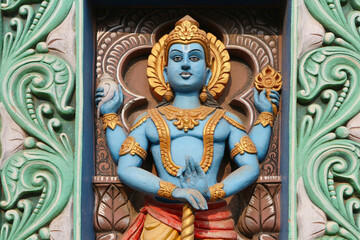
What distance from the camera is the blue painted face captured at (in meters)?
6.37

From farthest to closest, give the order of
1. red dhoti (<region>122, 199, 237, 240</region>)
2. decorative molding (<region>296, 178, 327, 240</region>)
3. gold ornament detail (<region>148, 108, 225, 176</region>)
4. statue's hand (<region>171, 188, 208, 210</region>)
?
gold ornament detail (<region>148, 108, 225, 176</region>) < red dhoti (<region>122, 199, 237, 240</region>) < decorative molding (<region>296, 178, 327, 240</region>) < statue's hand (<region>171, 188, 208, 210</region>)

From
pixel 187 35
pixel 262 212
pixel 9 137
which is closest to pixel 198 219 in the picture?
pixel 262 212

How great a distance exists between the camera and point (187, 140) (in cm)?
622

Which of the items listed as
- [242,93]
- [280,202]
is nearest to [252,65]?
[242,93]

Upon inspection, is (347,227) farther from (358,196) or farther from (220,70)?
(220,70)

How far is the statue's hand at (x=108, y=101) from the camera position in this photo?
6.43 meters

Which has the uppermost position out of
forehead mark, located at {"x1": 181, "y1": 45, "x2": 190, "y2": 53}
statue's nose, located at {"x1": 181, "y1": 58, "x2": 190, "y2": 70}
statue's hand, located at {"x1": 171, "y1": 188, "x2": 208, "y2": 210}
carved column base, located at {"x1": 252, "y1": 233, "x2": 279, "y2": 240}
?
forehead mark, located at {"x1": 181, "y1": 45, "x2": 190, "y2": 53}

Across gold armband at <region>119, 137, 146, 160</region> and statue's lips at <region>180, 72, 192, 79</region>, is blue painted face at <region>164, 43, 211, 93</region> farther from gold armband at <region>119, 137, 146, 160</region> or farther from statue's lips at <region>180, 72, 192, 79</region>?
gold armband at <region>119, 137, 146, 160</region>

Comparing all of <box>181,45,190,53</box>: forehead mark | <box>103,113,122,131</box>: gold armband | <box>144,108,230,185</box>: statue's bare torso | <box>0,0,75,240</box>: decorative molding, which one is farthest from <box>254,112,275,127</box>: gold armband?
<box>0,0,75,240</box>: decorative molding

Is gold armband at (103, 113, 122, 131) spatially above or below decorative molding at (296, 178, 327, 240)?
above

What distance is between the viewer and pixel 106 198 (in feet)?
20.8

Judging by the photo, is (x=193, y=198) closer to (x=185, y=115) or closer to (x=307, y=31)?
(x=185, y=115)

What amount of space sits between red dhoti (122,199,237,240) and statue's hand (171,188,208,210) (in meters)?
0.30

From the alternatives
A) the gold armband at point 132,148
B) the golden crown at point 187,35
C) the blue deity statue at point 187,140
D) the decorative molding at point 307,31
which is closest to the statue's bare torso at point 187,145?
the blue deity statue at point 187,140
